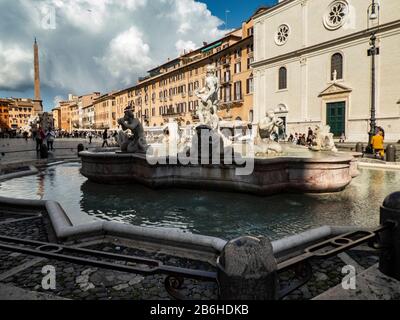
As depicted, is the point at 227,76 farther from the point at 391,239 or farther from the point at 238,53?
the point at 391,239

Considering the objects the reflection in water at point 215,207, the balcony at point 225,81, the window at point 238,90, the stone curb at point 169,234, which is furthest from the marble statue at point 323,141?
the balcony at point 225,81

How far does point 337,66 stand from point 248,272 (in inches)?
1258

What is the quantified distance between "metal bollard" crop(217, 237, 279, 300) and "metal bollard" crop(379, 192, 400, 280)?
1.36 meters

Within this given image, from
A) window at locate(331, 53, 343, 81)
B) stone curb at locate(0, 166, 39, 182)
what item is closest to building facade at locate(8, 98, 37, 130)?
window at locate(331, 53, 343, 81)

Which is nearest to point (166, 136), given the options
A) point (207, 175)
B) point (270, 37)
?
point (207, 175)

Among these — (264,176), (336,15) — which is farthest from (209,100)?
(336,15)

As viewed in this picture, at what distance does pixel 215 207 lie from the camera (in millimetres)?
6250

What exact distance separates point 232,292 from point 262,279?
0.20m

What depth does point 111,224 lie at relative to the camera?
13.9ft

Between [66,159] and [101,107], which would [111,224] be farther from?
[101,107]

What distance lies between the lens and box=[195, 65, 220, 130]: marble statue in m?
12.8

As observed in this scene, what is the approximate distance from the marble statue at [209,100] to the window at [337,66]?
21146mm

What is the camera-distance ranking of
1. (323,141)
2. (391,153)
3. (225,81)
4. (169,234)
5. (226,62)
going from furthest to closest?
(225,81) → (226,62) → (323,141) → (391,153) → (169,234)

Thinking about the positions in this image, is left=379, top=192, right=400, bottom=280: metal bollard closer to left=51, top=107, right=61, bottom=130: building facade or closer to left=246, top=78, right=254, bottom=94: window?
left=246, top=78, right=254, bottom=94: window
